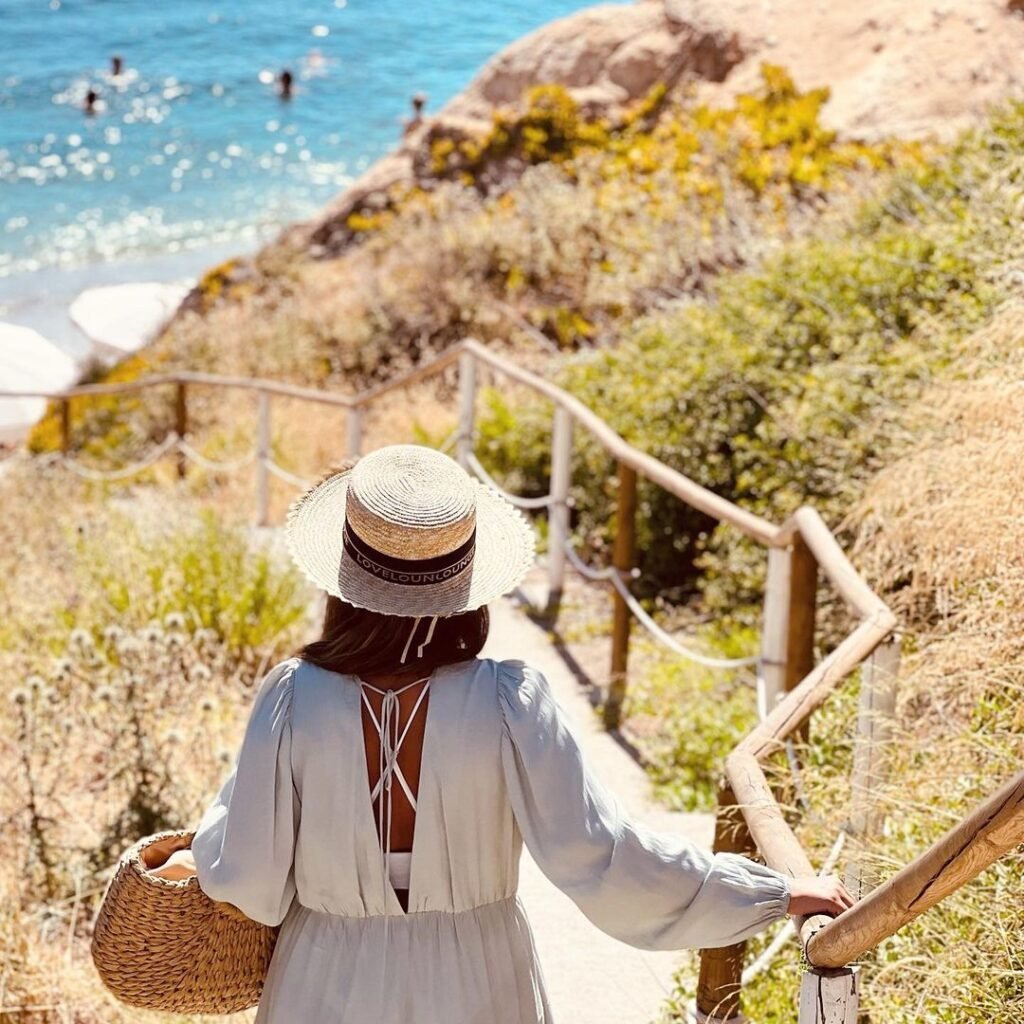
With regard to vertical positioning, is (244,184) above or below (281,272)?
below

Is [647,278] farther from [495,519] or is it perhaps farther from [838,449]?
[495,519]

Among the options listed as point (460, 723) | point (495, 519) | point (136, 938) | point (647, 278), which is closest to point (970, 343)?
point (495, 519)

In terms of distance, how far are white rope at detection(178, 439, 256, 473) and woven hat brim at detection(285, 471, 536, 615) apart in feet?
21.8

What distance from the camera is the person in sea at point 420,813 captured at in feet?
6.82

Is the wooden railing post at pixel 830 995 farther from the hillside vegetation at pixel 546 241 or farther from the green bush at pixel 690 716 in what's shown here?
the hillside vegetation at pixel 546 241

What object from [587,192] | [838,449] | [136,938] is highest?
[136,938]

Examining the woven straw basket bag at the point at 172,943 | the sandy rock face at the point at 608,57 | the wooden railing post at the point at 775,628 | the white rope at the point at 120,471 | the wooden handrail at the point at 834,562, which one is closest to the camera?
the woven straw basket bag at the point at 172,943

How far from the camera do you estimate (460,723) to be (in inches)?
83.0

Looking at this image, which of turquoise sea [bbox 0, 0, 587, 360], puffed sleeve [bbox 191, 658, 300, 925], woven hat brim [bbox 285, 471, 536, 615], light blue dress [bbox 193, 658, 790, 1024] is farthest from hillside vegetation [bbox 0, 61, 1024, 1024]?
turquoise sea [bbox 0, 0, 587, 360]

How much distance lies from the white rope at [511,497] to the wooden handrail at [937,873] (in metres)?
3.97

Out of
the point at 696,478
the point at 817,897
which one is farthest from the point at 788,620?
the point at 696,478

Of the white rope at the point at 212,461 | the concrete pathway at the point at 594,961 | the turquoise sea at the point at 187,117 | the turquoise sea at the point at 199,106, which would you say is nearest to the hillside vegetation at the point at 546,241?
the white rope at the point at 212,461

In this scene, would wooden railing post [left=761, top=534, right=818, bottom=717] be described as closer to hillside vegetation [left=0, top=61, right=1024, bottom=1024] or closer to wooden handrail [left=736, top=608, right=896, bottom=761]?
hillside vegetation [left=0, top=61, right=1024, bottom=1024]

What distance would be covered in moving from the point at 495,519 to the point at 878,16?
39.8 feet
